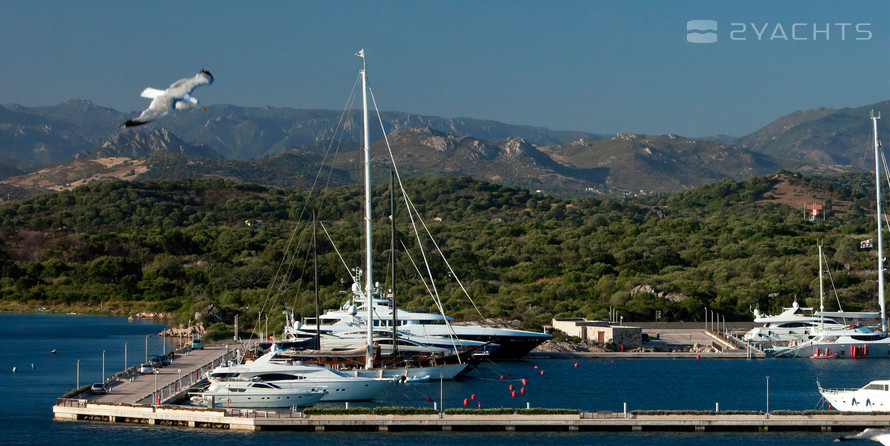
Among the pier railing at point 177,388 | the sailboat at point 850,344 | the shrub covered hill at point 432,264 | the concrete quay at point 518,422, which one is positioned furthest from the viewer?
the shrub covered hill at point 432,264

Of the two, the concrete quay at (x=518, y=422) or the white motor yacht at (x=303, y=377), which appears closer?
the concrete quay at (x=518, y=422)

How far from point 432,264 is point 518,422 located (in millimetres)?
62132

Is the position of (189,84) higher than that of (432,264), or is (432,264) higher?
(189,84)

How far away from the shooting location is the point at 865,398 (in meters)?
41.2

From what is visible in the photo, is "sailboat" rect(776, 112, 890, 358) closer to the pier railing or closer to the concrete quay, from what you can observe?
the concrete quay

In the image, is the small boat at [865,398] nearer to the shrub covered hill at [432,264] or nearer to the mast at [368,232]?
the mast at [368,232]

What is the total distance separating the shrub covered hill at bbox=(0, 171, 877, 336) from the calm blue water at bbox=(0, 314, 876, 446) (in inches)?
410

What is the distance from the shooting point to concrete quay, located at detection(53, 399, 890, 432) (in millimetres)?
38562

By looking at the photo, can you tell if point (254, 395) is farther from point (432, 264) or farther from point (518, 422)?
point (432, 264)

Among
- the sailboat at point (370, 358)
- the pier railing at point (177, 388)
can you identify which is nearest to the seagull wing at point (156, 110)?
the pier railing at point (177, 388)

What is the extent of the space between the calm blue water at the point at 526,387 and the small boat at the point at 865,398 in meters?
3.09

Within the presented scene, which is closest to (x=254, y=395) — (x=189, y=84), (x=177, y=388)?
(x=177, y=388)

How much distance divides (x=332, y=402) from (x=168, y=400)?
6.47 m

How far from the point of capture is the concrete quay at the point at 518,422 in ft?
127
